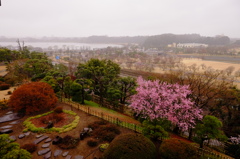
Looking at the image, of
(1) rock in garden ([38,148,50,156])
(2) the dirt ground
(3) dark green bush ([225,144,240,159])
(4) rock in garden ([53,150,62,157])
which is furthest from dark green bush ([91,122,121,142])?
(3) dark green bush ([225,144,240,159])

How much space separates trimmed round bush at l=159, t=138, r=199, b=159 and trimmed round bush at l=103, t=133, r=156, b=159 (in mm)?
567

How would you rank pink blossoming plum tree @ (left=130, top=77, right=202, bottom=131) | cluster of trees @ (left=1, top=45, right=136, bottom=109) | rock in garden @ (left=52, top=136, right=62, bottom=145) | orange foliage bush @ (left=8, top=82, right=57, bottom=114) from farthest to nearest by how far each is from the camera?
cluster of trees @ (left=1, top=45, right=136, bottom=109), orange foliage bush @ (left=8, top=82, right=57, bottom=114), pink blossoming plum tree @ (left=130, top=77, right=202, bottom=131), rock in garden @ (left=52, top=136, right=62, bottom=145)

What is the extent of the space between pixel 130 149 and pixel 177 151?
2.19 m

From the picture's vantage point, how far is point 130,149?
604 centimetres

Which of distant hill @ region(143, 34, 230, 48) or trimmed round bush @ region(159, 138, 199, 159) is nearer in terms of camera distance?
trimmed round bush @ region(159, 138, 199, 159)

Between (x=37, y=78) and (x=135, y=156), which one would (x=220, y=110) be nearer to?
(x=135, y=156)

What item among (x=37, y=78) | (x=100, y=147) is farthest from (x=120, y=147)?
(x=37, y=78)

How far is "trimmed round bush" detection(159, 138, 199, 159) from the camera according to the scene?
623 centimetres

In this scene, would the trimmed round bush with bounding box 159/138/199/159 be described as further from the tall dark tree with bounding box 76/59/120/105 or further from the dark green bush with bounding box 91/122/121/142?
the tall dark tree with bounding box 76/59/120/105

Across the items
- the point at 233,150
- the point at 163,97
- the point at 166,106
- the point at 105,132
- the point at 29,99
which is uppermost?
the point at 163,97

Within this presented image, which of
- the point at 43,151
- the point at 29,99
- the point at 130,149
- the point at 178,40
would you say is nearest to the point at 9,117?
the point at 29,99

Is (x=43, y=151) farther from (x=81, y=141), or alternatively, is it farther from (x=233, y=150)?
(x=233, y=150)

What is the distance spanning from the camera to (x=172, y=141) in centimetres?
689

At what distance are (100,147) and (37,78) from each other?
15.7 m
